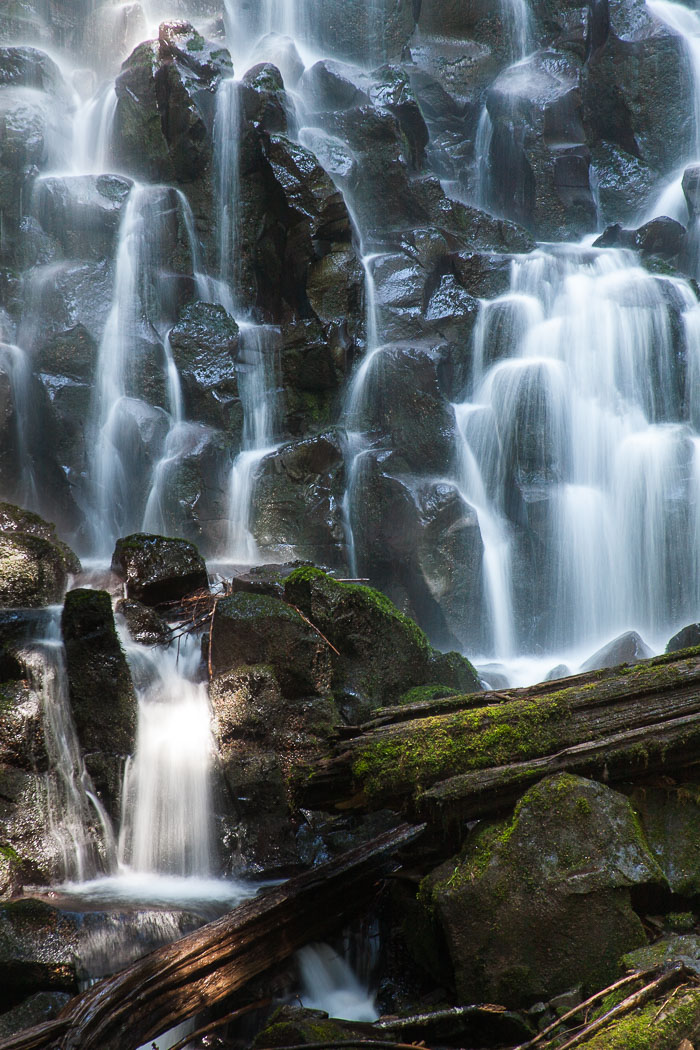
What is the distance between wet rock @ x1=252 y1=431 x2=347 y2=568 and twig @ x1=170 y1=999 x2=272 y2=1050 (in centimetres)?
806

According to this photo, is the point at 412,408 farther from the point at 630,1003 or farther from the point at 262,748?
the point at 630,1003

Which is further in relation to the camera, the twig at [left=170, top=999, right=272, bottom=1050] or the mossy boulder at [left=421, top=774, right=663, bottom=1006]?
the twig at [left=170, top=999, right=272, bottom=1050]

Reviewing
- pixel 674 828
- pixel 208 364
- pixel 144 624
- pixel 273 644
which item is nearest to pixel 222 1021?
pixel 674 828

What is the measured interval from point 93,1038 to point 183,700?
345cm

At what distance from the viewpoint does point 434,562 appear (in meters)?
11.6

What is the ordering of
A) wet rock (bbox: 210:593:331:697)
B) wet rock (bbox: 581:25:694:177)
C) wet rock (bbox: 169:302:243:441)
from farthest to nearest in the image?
wet rock (bbox: 581:25:694:177) → wet rock (bbox: 169:302:243:441) → wet rock (bbox: 210:593:331:697)

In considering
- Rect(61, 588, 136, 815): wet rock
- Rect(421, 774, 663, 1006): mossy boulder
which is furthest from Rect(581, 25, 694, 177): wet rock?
Rect(421, 774, 663, 1006): mossy boulder

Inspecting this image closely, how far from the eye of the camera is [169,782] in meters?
5.48

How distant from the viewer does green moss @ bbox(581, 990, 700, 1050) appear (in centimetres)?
220

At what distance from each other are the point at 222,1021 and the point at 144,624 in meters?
4.06

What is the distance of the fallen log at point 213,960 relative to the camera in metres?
2.75

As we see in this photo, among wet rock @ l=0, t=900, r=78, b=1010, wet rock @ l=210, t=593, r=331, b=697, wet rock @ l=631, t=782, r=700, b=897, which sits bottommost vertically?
wet rock @ l=0, t=900, r=78, b=1010

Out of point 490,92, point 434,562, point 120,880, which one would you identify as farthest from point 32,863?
point 490,92

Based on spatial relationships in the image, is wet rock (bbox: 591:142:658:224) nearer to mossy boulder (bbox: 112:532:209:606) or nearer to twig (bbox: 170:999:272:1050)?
mossy boulder (bbox: 112:532:209:606)
